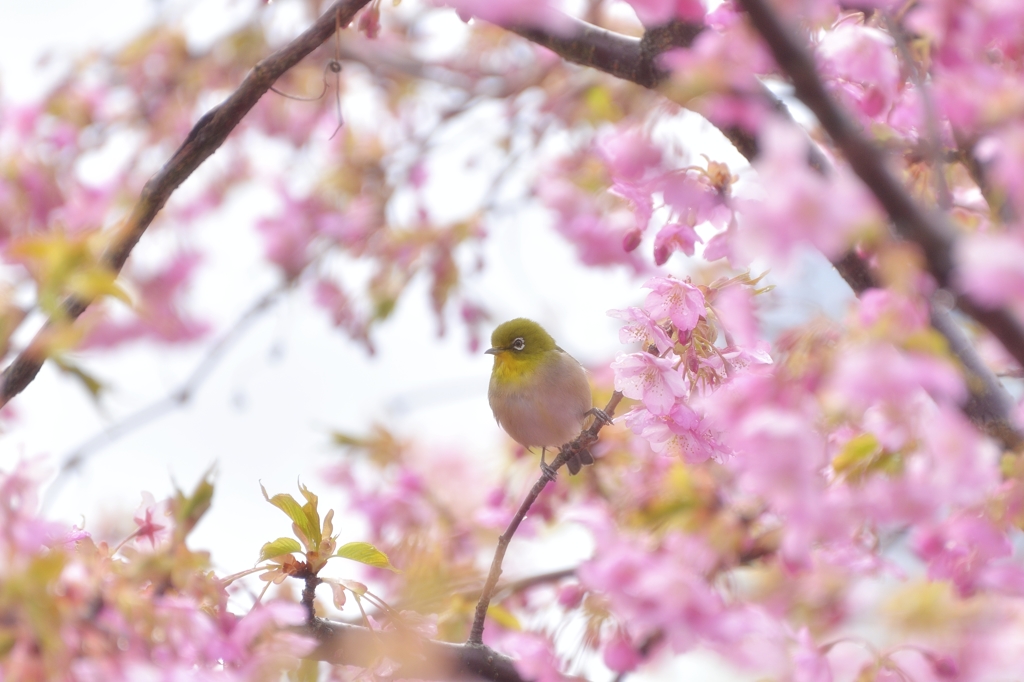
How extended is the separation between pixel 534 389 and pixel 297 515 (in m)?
2.18

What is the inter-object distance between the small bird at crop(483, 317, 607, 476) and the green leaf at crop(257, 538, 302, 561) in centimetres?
205

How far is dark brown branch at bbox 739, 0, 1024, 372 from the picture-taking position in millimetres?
1093

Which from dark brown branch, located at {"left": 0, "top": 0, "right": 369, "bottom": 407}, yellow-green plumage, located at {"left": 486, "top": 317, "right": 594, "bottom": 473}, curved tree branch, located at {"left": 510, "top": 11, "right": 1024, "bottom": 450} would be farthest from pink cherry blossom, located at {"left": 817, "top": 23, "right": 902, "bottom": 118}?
yellow-green plumage, located at {"left": 486, "top": 317, "right": 594, "bottom": 473}

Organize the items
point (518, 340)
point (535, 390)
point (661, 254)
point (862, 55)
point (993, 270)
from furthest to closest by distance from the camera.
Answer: point (518, 340)
point (535, 390)
point (661, 254)
point (862, 55)
point (993, 270)

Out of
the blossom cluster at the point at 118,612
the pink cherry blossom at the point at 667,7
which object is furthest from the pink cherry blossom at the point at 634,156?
the blossom cluster at the point at 118,612

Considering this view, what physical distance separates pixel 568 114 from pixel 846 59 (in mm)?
3722

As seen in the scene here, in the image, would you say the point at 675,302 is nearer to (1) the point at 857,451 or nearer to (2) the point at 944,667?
(1) the point at 857,451

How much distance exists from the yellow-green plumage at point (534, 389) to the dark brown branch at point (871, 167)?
284cm

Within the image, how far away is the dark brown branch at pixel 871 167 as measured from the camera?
109 centimetres

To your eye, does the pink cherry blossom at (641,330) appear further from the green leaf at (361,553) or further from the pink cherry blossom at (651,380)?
the green leaf at (361,553)

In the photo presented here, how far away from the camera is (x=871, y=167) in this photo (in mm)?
1137

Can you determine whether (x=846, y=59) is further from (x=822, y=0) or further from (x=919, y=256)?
(x=919, y=256)

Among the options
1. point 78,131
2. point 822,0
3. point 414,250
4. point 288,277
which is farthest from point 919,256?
point 78,131

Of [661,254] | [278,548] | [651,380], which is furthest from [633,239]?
[278,548]
